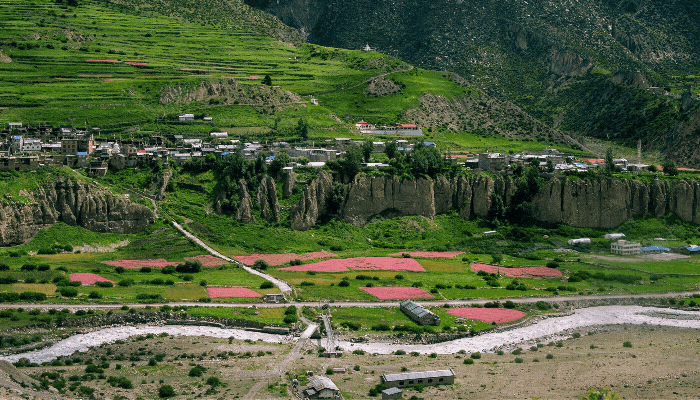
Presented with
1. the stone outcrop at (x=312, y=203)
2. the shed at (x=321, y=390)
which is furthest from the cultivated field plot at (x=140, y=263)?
the shed at (x=321, y=390)

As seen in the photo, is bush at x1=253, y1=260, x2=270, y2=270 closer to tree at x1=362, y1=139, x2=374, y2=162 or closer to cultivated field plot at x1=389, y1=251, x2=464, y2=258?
cultivated field plot at x1=389, y1=251, x2=464, y2=258

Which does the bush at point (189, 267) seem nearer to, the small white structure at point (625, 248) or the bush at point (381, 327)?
the bush at point (381, 327)

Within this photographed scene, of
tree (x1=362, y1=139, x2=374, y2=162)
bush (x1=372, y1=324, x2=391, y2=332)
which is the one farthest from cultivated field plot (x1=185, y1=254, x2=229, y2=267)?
tree (x1=362, y1=139, x2=374, y2=162)

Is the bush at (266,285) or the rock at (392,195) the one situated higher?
the rock at (392,195)

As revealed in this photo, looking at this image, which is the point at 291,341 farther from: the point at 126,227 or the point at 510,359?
the point at 126,227

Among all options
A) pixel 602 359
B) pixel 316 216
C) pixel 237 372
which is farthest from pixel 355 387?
pixel 316 216

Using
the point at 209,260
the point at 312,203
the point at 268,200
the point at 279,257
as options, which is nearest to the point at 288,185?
the point at 268,200
